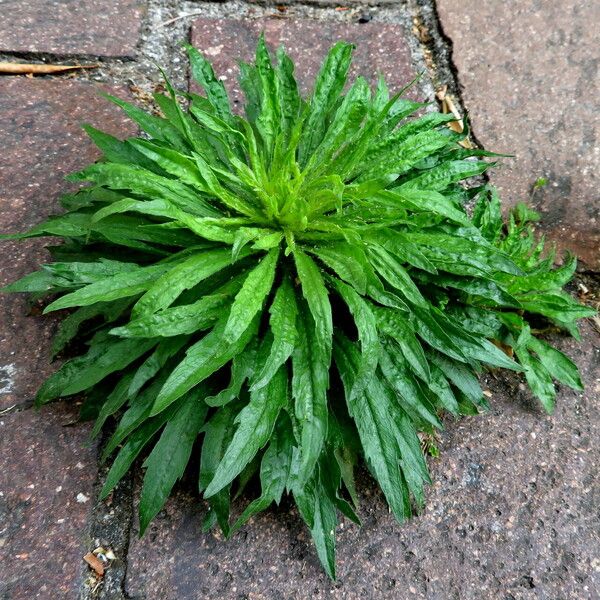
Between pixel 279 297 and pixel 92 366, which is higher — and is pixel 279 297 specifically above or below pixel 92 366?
above

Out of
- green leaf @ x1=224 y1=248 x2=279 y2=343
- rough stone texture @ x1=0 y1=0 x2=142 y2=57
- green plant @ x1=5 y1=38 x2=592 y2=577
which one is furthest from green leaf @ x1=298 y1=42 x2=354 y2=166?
rough stone texture @ x1=0 y1=0 x2=142 y2=57

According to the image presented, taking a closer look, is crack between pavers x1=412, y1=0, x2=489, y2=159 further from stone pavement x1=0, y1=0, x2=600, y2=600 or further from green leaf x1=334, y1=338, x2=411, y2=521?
green leaf x1=334, y1=338, x2=411, y2=521

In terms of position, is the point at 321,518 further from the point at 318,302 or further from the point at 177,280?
the point at 177,280

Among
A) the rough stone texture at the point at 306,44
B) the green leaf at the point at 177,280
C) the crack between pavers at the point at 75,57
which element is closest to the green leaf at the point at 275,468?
the green leaf at the point at 177,280

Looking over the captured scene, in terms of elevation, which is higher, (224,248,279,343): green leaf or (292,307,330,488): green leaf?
(224,248,279,343): green leaf

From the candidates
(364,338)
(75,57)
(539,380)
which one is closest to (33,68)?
(75,57)

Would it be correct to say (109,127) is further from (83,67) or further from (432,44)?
(432,44)

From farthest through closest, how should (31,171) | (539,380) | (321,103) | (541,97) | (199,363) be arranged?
(541,97) < (31,171) < (539,380) < (321,103) < (199,363)
